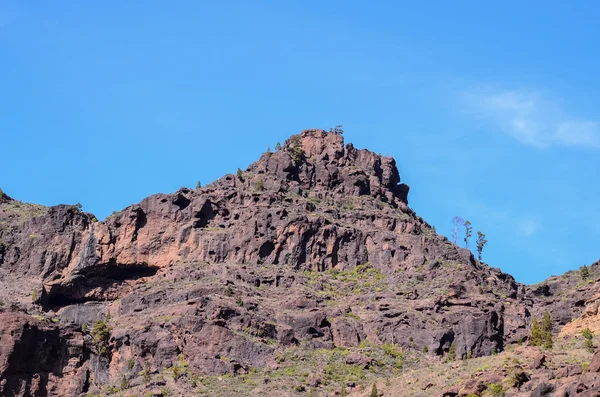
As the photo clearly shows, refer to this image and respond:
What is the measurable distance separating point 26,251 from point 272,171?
4138 cm

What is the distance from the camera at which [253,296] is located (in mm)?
153500

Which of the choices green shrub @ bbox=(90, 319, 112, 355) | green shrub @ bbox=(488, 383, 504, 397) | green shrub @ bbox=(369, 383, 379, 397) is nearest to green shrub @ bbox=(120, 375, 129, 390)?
green shrub @ bbox=(90, 319, 112, 355)

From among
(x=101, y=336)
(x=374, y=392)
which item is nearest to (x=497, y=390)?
(x=374, y=392)

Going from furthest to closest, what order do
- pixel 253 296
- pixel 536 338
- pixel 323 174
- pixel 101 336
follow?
1. pixel 323 174
2. pixel 253 296
3. pixel 101 336
4. pixel 536 338

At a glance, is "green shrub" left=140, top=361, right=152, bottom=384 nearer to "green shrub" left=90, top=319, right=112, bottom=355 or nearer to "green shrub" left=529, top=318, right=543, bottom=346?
"green shrub" left=90, top=319, right=112, bottom=355

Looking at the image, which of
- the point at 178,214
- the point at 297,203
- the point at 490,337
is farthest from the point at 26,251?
the point at 490,337

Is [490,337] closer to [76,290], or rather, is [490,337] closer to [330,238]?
[330,238]

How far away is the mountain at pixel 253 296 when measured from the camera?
140375 millimetres

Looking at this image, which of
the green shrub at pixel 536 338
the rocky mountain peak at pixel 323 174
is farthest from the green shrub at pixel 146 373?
the rocky mountain peak at pixel 323 174

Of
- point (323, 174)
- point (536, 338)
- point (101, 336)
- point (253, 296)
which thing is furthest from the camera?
point (323, 174)

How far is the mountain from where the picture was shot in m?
140

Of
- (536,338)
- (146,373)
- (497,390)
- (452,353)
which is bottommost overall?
(497,390)

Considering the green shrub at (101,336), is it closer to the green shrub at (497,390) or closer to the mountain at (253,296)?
the mountain at (253,296)

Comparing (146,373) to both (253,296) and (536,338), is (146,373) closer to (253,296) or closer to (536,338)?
(253,296)
